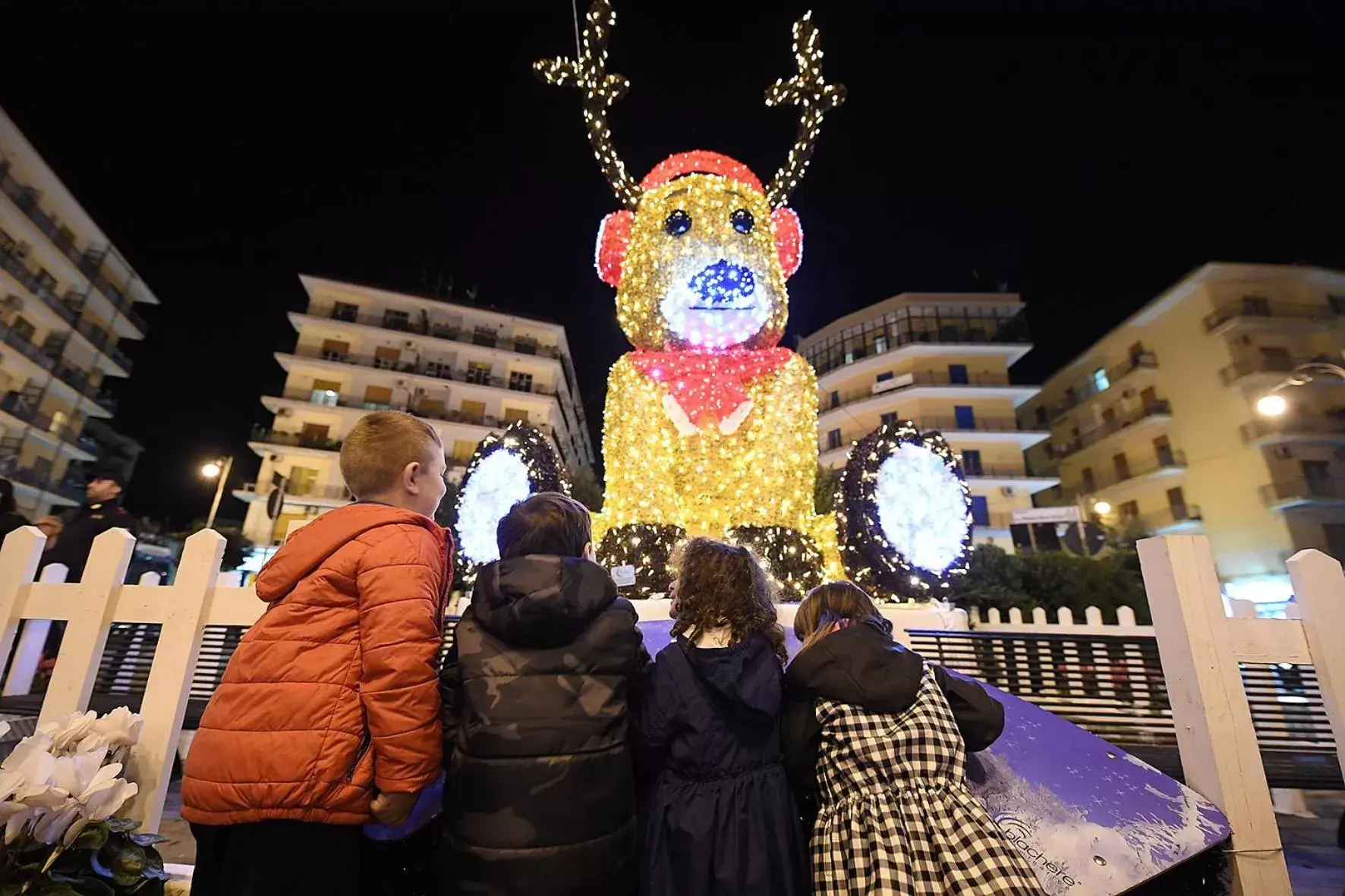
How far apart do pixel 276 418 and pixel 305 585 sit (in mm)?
30311

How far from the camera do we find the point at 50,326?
24344mm

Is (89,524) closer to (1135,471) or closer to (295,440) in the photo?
(295,440)

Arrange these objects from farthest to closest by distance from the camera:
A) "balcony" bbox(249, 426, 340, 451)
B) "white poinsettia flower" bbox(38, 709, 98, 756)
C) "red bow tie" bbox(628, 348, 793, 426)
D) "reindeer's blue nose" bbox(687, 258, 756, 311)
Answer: "balcony" bbox(249, 426, 340, 451), "red bow tie" bbox(628, 348, 793, 426), "reindeer's blue nose" bbox(687, 258, 756, 311), "white poinsettia flower" bbox(38, 709, 98, 756)

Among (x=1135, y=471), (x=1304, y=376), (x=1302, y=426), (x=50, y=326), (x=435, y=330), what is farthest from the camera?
(x=435, y=330)

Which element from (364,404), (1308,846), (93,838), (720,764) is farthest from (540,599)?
(364,404)

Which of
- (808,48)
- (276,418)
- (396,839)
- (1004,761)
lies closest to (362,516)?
(396,839)

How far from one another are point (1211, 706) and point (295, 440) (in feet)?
99.4

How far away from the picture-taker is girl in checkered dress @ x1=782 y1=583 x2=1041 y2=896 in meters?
1.65

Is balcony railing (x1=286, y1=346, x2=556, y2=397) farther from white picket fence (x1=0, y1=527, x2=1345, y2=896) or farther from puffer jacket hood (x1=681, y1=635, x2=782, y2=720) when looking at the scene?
puffer jacket hood (x1=681, y1=635, x2=782, y2=720)

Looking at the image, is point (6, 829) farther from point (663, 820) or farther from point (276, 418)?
point (276, 418)

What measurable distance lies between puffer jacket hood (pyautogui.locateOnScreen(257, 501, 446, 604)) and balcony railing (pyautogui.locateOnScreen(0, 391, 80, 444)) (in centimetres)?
2922

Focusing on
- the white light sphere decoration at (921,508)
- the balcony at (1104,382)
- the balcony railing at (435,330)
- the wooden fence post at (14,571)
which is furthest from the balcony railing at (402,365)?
the white light sphere decoration at (921,508)

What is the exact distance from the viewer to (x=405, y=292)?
29531 mm

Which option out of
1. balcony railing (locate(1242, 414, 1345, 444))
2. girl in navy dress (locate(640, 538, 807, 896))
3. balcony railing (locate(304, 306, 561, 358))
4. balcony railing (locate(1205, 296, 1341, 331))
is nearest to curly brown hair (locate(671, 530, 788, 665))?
girl in navy dress (locate(640, 538, 807, 896))
